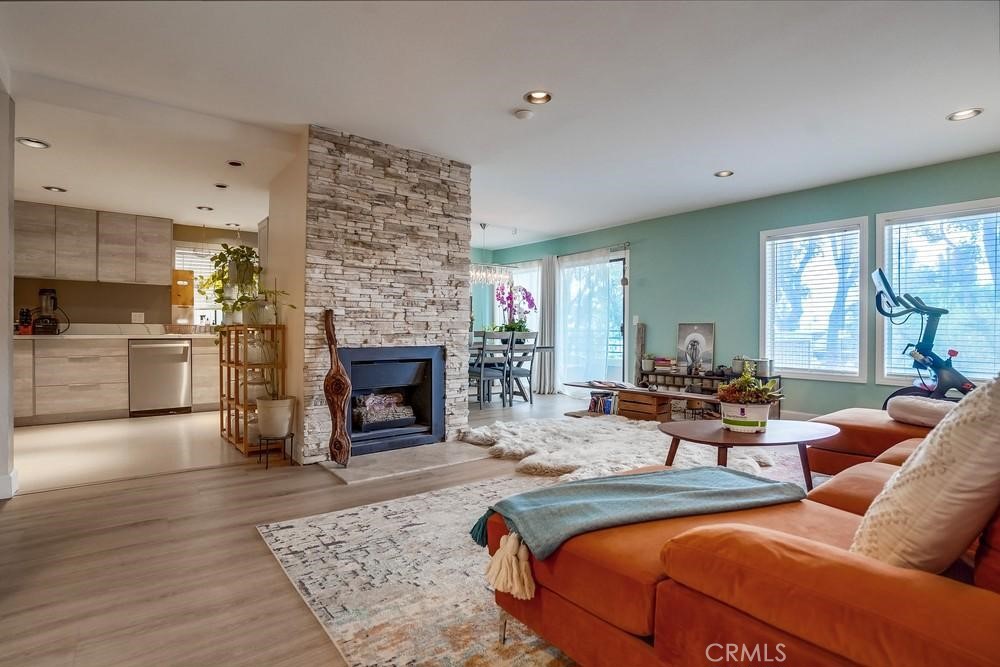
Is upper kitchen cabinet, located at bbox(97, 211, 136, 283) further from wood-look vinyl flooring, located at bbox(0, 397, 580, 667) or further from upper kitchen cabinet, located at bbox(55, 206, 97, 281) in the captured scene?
wood-look vinyl flooring, located at bbox(0, 397, 580, 667)

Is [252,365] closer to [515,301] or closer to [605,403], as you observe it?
[605,403]

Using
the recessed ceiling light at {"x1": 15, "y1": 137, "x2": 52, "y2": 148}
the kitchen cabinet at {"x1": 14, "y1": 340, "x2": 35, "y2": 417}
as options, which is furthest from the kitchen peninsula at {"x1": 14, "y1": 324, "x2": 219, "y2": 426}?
the recessed ceiling light at {"x1": 15, "y1": 137, "x2": 52, "y2": 148}

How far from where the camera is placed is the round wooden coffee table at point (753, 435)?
2.70 m

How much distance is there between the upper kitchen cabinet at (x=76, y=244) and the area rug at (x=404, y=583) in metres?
5.12

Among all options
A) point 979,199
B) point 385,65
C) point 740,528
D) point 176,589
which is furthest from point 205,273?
point 979,199

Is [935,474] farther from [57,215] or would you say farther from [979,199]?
[57,215]

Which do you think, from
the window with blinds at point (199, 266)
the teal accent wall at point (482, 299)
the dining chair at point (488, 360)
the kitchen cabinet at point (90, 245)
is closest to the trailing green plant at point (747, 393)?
the dining chair at point (488, 360)

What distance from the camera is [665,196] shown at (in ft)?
19.0

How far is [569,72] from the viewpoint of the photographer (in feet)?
9.75

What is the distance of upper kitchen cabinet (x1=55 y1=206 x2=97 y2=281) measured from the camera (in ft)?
18.9

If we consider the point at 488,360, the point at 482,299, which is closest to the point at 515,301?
the point at 482,299

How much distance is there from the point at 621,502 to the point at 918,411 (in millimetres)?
2417

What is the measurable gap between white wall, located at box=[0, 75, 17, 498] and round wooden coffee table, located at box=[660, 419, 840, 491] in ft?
12.8

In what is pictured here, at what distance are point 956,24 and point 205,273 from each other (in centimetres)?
759
